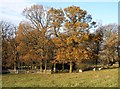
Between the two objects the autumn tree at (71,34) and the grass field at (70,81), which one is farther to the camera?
the autumn tree at (71,34)

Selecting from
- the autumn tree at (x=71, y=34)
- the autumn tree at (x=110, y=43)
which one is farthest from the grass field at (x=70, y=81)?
the autumn tree at (x=110, y=43)

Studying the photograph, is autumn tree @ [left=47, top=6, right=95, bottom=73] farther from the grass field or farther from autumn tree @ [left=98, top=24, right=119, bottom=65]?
the grass field

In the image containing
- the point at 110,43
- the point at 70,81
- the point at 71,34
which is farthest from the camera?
the point at 110,43

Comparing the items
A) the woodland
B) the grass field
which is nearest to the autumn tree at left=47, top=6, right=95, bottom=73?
the woodland

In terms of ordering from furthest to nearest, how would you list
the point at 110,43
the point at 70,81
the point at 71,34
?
1. the point at 110,43
2. the point at 71,34
3. the point at 70,81

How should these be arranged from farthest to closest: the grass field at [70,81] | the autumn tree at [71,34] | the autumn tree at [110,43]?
the autumn tree at [110,43], the autumn tree at [71,34], the grass field at [70,81]

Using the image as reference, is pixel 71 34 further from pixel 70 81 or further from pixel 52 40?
pixel 70 81

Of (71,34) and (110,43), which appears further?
(110,43)

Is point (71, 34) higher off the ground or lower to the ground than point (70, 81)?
higher

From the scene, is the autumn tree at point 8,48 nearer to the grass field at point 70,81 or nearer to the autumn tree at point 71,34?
the autumn tree at point 71,34

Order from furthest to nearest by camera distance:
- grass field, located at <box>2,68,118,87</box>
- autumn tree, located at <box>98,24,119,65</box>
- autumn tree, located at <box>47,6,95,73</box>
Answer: autumn tree, located at <box>98,24,119,65</box>, autumn tree, located at <box>47,6,95,73</box>, grass field, located at <box>2,68,118,87</box>

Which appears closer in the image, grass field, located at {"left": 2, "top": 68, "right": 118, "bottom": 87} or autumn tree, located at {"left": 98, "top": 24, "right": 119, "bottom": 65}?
Answer: grass field, located at {"left": 2, "top": 68, "right": 118, "bottom": 87}

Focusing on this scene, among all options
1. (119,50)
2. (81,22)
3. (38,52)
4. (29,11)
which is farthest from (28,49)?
(119,50)

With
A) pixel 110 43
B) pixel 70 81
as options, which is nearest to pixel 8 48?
pixel 110 43
